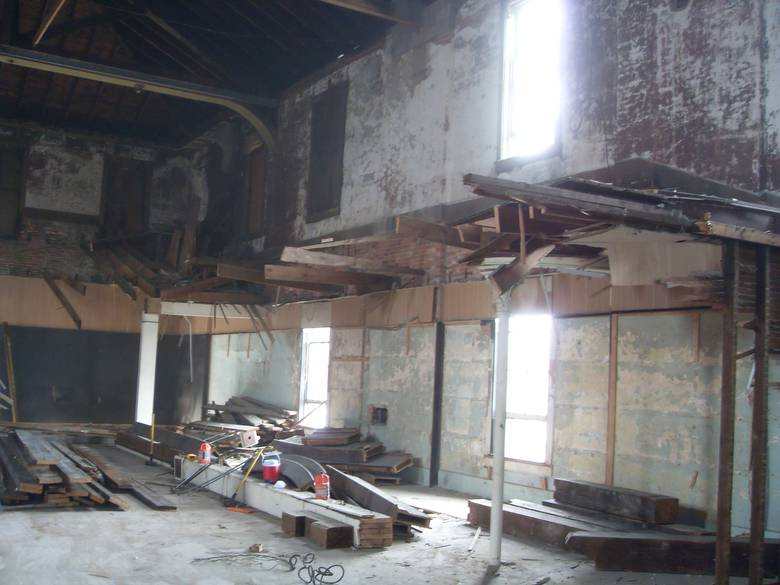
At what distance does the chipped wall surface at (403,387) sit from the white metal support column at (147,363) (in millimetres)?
4848

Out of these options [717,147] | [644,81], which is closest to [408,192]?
[644,81]

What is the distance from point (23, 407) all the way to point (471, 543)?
12820 millimetres

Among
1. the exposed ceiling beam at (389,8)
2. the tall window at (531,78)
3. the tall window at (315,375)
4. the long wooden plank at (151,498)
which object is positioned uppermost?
the exposed ceiling beam at (389,8)

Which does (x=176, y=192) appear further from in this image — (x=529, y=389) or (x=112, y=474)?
(x=529, y=389)

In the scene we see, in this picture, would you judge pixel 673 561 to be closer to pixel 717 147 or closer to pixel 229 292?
pixel 717 147

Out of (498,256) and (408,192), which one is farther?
(408,192)

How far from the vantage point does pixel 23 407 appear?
16.9 meters

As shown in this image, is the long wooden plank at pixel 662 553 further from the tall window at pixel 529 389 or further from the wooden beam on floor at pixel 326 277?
the wooden beam on floor at pixel 326 277

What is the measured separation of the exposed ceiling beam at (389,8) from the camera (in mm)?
11453

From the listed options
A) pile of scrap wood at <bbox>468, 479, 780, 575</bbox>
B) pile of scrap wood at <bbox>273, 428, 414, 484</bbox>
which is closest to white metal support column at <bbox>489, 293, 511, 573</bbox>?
pile of scrap wood at <bbox>468, 479, 780, 575</bbox>

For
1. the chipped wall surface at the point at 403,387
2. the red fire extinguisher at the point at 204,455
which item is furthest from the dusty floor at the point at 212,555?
the chipped wall surface at the point at 403,387

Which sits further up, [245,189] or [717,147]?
[245,189]

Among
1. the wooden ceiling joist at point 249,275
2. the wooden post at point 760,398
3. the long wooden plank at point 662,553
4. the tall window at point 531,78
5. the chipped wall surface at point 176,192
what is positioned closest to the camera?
the wooden post at point 760,398

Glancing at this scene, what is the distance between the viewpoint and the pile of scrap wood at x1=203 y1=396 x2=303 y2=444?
1312cm
